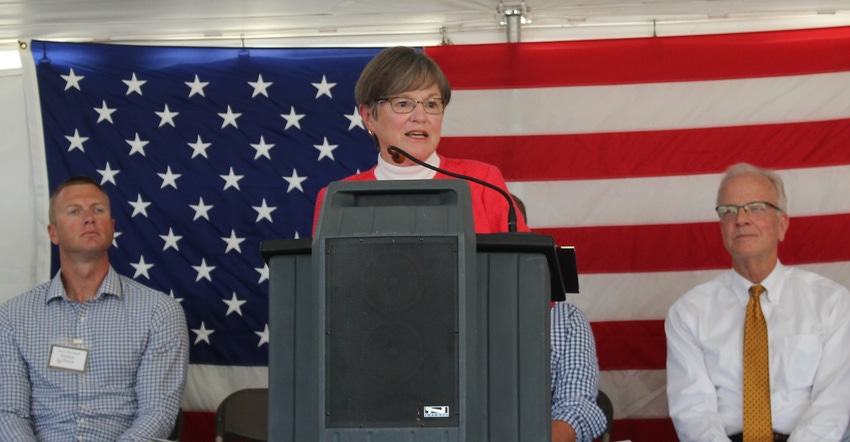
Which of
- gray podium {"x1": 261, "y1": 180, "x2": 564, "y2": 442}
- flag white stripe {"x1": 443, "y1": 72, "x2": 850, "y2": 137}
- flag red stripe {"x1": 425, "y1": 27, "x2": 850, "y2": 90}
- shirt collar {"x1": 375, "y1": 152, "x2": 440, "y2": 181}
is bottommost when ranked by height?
gray podium {"x1": 261, "y1": 180, "x2": 564, "y2": 442}

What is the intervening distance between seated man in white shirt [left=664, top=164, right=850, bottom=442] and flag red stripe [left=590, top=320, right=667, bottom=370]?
48 centimetres

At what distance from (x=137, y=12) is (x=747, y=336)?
8.38 ft

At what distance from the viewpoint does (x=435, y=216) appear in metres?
1.50

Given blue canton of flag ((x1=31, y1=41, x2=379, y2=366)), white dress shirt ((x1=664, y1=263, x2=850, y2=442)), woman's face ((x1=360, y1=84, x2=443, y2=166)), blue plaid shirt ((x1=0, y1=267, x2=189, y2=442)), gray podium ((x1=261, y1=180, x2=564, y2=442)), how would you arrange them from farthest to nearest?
blue canton of flag ((x1=31, y1=41, x2=379, y2=366)) → blue plaid shirt ((x1=0, y1=267, x2=189, y2=442)) → white dress shirt ((x1=664, y1=263, x2=850, y2=442)) → woman's face ((x1=360, y1=84, x2=443, y2=166)) → gray podium ((x1=261, y1=180, x2=564, y2=442))

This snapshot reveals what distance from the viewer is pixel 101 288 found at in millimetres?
3686

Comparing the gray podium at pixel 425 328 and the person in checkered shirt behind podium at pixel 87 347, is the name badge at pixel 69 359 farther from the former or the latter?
the gray podium at pixel 425 328

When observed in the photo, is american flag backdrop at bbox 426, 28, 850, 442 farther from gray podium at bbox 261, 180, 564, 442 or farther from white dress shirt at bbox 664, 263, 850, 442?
gray podium at bbox 261, 180, 564, 442

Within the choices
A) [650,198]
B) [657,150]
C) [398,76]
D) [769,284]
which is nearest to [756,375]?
[769,284]

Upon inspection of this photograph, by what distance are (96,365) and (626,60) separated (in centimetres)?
232

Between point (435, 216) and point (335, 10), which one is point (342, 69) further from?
point (435, 216)

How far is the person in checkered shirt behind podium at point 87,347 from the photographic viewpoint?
3531mm

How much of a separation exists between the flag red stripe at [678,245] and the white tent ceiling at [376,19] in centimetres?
78

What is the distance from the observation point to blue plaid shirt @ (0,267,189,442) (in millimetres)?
3523

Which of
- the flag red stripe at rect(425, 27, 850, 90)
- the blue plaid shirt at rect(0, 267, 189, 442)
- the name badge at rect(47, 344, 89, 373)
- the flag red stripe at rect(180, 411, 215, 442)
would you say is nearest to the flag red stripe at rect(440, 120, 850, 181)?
the flag red stripe at rect(425, 27, 850, 90)
